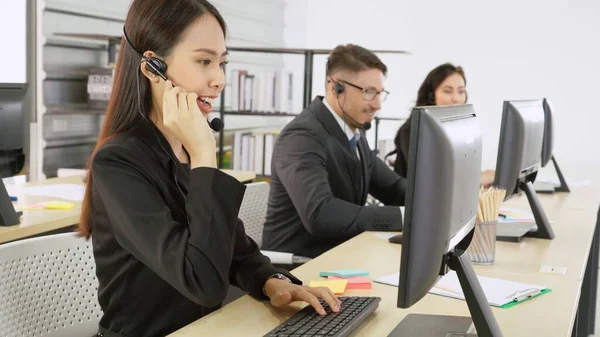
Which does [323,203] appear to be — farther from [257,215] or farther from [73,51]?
[73,51]

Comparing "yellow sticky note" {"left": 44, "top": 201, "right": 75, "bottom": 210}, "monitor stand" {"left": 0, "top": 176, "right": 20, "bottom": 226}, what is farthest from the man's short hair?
"monitor stand" {"left": 0, "top": 176, "right": 20, "bottom": 226}

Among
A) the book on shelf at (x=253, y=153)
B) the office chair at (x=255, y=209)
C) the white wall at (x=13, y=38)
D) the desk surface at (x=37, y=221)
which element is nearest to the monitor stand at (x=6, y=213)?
the desk surface at (x=37, y=221)

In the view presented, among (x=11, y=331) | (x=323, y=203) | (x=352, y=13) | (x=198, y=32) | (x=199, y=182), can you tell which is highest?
(x=352, y=13)

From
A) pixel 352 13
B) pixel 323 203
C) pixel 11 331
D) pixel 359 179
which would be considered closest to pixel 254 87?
pixel 352 13

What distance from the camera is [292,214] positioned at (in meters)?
2.91

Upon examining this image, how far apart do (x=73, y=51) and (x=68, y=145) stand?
0.61 m

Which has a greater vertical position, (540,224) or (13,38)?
(13,38)

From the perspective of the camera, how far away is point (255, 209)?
120 inches

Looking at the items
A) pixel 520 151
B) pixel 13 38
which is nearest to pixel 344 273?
pixel 520 151

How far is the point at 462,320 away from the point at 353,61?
5.82 feet

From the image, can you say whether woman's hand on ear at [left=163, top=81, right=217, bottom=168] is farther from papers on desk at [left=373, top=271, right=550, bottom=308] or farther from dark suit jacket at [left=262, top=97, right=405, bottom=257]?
dark suit jacket at [left=262, top=97, right=405, bottom=257]

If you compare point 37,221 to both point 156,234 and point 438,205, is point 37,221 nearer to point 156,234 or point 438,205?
point 156,234

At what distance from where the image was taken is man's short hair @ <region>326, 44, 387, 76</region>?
3174 millimetres

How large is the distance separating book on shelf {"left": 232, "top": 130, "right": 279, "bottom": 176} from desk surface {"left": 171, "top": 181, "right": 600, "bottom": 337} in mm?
2541
